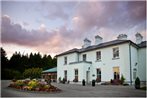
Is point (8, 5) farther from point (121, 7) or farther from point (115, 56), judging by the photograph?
point (115, 56)

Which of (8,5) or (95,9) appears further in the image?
(95,9)

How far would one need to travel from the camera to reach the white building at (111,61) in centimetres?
2880

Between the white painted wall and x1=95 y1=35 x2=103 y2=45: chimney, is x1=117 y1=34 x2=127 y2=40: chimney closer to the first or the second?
the white painted wall

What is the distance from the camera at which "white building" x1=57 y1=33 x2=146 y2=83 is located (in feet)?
94.5

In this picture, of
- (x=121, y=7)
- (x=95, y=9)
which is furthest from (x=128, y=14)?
(x=95, y=9)

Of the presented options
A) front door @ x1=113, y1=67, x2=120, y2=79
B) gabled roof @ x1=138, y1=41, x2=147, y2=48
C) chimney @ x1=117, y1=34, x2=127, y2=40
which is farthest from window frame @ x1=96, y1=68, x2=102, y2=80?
gabled roof @ x1=138, y1=41, x2=147, y2=48

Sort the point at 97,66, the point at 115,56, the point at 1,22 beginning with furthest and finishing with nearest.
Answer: the point at 97,66 → the point at 115,56 → the point at 1,22

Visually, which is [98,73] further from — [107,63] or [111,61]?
[111,61]

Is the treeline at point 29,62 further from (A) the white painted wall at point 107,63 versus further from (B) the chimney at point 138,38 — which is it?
(B) the chimney at point 138,38

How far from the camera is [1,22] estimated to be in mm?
17562

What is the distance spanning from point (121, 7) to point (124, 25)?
5.19m

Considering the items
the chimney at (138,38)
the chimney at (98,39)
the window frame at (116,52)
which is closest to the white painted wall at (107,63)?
the window frame at (116,52)

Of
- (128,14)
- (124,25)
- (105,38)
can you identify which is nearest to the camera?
(128,14)

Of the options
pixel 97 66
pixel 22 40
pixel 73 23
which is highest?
pixel 73 23
